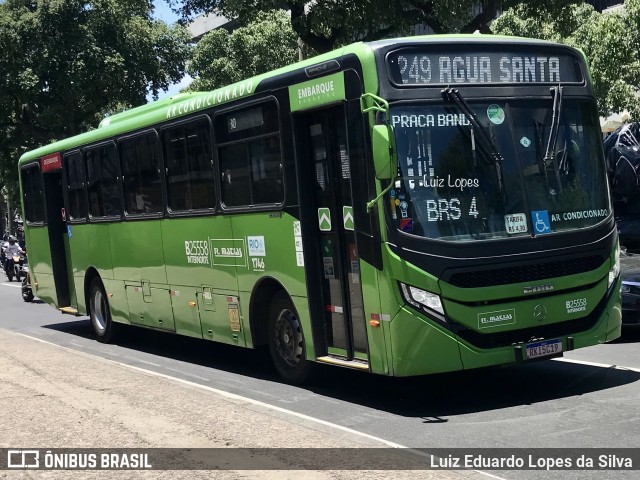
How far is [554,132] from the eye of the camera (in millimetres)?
8688

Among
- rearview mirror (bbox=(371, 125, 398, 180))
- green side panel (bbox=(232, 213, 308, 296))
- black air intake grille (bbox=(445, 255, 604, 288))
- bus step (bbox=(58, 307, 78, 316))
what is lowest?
bus step (bbox=(58, 307, 78, 316))

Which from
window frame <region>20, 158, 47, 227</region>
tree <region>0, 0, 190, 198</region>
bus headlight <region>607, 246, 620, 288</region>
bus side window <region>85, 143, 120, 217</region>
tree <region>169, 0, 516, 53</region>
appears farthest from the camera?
tree <region>0, 0, 190, 198</region>

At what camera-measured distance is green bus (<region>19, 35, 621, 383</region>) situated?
8156mm

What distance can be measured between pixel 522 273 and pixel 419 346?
1.12 metres

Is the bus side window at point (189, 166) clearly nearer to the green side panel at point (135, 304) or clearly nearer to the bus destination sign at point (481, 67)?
the green side panel at point (135, 304)

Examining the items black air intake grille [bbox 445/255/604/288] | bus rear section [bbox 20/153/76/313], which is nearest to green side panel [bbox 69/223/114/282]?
bus rear section [bbox 20/153/76/313]

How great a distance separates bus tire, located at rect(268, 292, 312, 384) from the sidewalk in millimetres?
844

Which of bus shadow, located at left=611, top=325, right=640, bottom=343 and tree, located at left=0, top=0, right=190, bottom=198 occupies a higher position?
tree, located at left=0, top=0, right=190, bottom=198

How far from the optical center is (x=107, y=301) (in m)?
15.0

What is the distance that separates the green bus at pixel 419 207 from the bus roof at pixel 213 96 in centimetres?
3

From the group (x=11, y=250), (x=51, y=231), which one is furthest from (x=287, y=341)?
(x=11, y=250)

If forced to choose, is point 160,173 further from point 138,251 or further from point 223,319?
point 223,319

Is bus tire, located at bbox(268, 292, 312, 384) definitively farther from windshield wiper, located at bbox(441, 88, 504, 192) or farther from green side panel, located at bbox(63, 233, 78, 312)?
green side panel, located at bbox(63, 233, 78, 312)

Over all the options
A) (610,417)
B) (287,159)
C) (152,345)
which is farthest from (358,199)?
(152,345)
